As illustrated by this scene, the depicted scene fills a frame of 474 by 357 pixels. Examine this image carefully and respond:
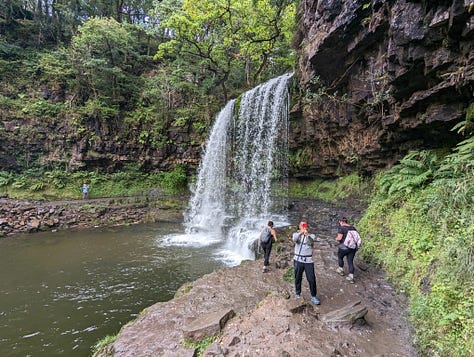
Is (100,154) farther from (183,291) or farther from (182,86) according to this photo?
(183,291)

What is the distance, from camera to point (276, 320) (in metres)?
4.09

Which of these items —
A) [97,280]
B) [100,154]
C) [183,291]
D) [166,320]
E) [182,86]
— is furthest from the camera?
[182,86]

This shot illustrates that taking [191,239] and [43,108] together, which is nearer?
[191,239]

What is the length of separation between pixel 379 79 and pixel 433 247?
6693mm

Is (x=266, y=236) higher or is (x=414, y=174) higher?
(x=414, y=174)

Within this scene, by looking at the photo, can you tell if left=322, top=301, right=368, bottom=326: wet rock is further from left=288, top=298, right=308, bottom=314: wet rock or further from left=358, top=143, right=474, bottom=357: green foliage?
left=358, top=143, right=474, bottom=357: green foliage

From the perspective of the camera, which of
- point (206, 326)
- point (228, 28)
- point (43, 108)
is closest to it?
point (206, 326)

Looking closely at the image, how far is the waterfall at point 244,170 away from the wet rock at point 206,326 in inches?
295

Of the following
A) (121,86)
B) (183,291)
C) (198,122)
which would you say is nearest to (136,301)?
(183,291)

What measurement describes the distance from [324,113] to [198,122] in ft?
33.8

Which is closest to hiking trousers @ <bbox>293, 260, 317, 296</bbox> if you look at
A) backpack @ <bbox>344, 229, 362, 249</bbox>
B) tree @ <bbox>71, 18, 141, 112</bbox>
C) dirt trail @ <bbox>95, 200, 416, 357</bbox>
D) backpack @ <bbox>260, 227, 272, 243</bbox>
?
dirt trail @ <bbox>95, 200, 416, 357</bbox>

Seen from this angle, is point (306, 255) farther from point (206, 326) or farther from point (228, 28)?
point (228, 28)

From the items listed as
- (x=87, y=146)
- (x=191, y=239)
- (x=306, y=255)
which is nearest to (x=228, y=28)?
(x=87, y=146)

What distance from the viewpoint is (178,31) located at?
16719 mm
